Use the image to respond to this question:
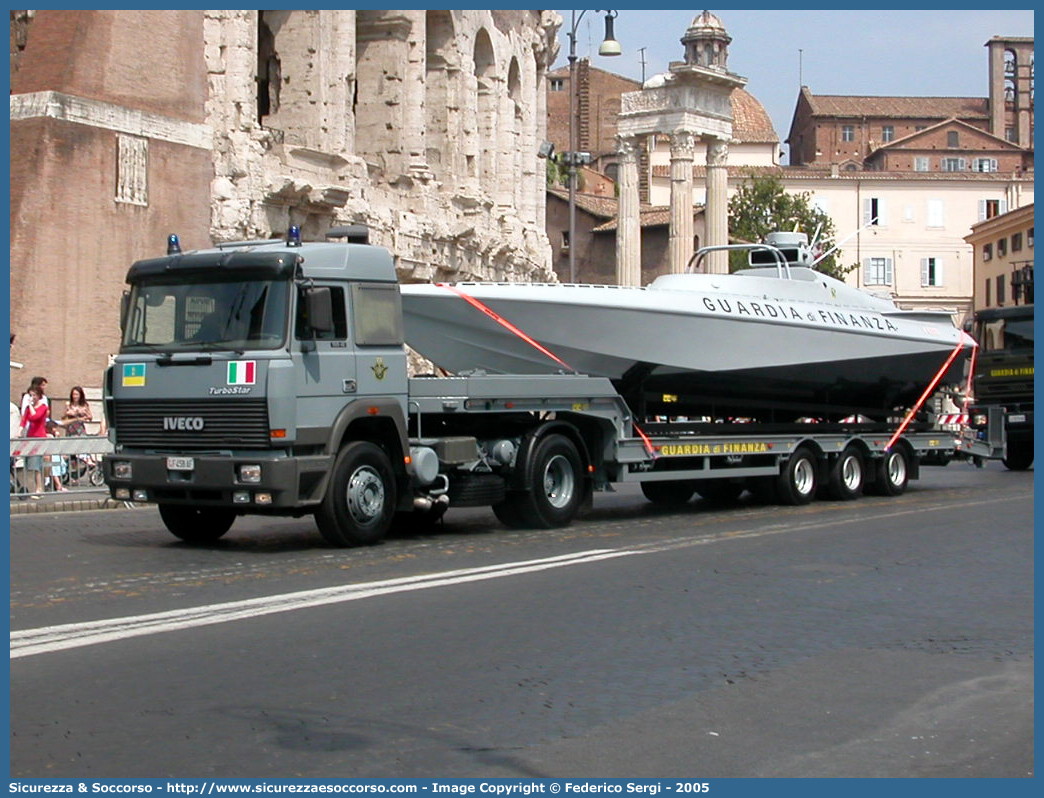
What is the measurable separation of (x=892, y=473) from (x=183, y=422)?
1237 cm

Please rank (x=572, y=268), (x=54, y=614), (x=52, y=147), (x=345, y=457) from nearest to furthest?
(x=54, y=614) → (x=345, y=457) → (x=52, y=147) → (x=572, y=268)

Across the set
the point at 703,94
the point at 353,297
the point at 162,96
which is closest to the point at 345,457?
the point at 353,297

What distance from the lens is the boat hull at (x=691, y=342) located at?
59.3 feet

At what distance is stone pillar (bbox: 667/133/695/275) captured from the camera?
194 ft

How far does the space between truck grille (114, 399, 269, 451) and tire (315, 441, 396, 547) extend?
858mm

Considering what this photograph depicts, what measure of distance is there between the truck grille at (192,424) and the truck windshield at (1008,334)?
73.4 ft

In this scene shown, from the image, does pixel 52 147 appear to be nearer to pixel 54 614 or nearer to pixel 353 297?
pixel 353 297

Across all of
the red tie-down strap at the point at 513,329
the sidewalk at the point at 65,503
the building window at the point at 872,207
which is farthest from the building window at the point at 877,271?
the red tie-down strap at the point at 513,329

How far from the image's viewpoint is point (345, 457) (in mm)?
14578

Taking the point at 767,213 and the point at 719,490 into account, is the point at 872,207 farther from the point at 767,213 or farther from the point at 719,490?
the point at 719,490

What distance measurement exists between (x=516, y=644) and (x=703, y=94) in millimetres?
52029

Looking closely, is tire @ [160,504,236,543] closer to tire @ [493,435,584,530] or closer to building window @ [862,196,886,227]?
tire @ [493,435,584,530]

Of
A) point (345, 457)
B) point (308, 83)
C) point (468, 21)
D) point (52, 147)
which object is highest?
point (468, 21)

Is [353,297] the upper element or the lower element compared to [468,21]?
lower
